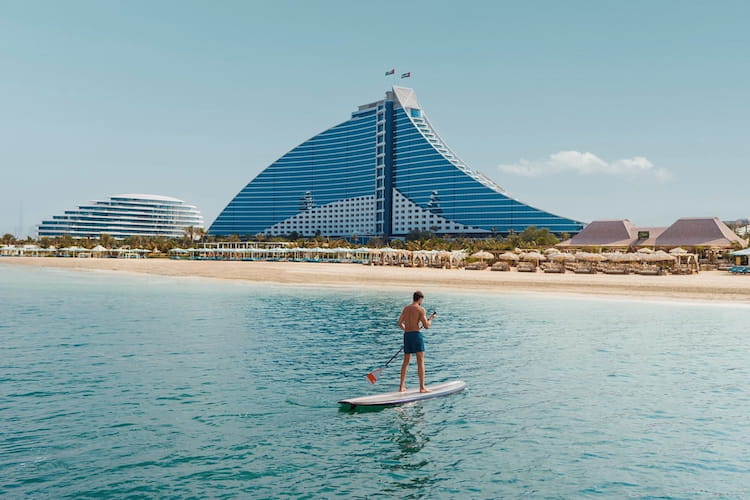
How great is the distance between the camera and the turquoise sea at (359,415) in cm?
684

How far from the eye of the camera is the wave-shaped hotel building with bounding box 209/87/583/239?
138375 millimetres

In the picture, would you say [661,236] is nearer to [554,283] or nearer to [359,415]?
[554,283]

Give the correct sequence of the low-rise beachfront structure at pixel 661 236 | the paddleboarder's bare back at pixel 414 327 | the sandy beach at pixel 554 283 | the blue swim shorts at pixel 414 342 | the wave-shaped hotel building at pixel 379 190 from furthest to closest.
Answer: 1. the wave-shaped hotel building at pixel 379 190
2. the low-rise beachfront structure at pixel 661 236
3. the sandy beach at pixel 554 283
4. the blue swim shorts at pixel 414 342
5. the paddleboarder's bare back at pixel 414 327

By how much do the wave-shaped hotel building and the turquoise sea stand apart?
113051 millimetres

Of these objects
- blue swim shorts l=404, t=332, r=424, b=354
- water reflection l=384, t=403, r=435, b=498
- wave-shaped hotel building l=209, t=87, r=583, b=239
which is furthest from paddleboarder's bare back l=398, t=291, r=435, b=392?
wave-shaped hotel building l=209, t=87, r=583, b=239

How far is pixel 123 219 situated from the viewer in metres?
182

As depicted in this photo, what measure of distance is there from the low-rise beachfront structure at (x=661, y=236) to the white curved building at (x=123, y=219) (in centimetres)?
12971

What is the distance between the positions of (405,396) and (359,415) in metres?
1.12

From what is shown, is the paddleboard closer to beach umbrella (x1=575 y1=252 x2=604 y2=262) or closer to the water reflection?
the water reflection

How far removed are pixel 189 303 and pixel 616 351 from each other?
67.0 ft

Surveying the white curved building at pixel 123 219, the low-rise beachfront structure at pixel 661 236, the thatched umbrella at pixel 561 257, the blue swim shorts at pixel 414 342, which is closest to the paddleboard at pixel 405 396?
the blue swim shorts at pixel 414 342

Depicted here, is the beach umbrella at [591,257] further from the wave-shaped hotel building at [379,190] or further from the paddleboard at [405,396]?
the wave-shaped hotel building at [379,190]

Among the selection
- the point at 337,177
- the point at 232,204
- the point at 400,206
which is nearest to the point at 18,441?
the point at 400,206

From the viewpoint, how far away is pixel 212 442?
8.07 meters
